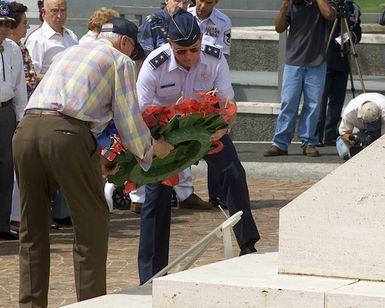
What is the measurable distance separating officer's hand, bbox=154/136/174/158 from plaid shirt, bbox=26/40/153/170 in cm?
42

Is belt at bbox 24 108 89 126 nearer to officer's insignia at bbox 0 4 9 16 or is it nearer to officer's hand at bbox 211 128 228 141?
officer's hand at bbox 211 128 228 141

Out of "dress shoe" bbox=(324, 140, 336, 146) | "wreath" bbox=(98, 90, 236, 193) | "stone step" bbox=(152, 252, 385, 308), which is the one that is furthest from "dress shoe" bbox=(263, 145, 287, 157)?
"stone step" bbox=(152, 252, 385, 308)

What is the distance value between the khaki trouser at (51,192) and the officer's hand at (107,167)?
1.58ft

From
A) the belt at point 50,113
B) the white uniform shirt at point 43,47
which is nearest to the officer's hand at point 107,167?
the belt at point 50,113

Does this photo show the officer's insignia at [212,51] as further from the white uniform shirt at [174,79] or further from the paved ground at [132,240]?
the paved ground at [132,240]

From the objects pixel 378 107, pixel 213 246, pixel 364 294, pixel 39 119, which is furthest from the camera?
pixel 378 107

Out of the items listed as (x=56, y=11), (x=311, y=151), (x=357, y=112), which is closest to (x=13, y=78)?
(x=56, y=11)

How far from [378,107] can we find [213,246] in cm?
271

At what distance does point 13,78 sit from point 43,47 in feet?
3.97

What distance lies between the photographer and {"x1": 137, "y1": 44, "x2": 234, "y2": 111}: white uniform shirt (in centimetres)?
917

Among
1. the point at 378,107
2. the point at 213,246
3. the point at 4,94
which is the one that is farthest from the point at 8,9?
the point at 378,107

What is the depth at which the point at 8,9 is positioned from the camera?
11594mm

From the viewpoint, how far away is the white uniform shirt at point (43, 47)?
40.9 ft

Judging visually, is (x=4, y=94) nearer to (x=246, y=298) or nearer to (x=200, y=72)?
(x=200, y=72)
